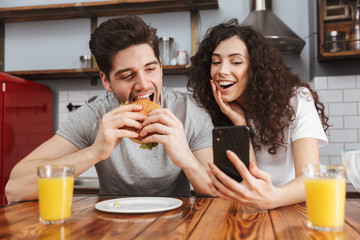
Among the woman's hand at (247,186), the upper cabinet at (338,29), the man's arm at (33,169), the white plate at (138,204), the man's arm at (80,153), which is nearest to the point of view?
the woman's hand at (247,186)

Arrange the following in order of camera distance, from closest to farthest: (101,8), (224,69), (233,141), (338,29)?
(233,141) < (224,69) < (338,29) < (101,8)

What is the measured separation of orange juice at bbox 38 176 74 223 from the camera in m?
0.97

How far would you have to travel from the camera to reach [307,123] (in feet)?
5.30

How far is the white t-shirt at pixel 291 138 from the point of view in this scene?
5.35ft

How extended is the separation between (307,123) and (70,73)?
241cm

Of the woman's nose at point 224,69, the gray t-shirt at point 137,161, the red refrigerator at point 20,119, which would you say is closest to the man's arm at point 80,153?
the gray t-shirt at point 137,161

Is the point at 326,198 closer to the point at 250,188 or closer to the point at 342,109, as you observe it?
the point at 250,188

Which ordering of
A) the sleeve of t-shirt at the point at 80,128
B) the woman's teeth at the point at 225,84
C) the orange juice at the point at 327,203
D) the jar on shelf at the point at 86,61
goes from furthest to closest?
the jar on shelf at the point at 86,61, the woman's teeth at the point at 225,84, the sleeve of t-shirt at the point at 80,128, the orange juice at the point at 327,203

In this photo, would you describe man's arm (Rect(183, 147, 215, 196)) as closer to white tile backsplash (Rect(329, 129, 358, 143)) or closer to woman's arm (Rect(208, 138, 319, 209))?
woman's arm (Rect(208, 138, 319, 209))

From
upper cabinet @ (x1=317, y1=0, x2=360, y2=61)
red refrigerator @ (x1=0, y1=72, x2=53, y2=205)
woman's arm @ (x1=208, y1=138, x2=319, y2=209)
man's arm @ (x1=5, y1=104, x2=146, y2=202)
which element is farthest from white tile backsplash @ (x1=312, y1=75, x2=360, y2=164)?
red refrigerator @ (x1=0, y1=72, x2=53, y2=205)

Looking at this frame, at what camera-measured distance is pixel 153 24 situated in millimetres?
3479

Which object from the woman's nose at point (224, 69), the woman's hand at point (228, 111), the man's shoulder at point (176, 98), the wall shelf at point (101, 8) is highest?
the wall shelf at point (101, 8)

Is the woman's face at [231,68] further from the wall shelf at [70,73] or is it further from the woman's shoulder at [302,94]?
the wall shelf at [70,73]

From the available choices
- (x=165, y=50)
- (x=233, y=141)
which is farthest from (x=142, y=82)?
(x=165, y=50)
